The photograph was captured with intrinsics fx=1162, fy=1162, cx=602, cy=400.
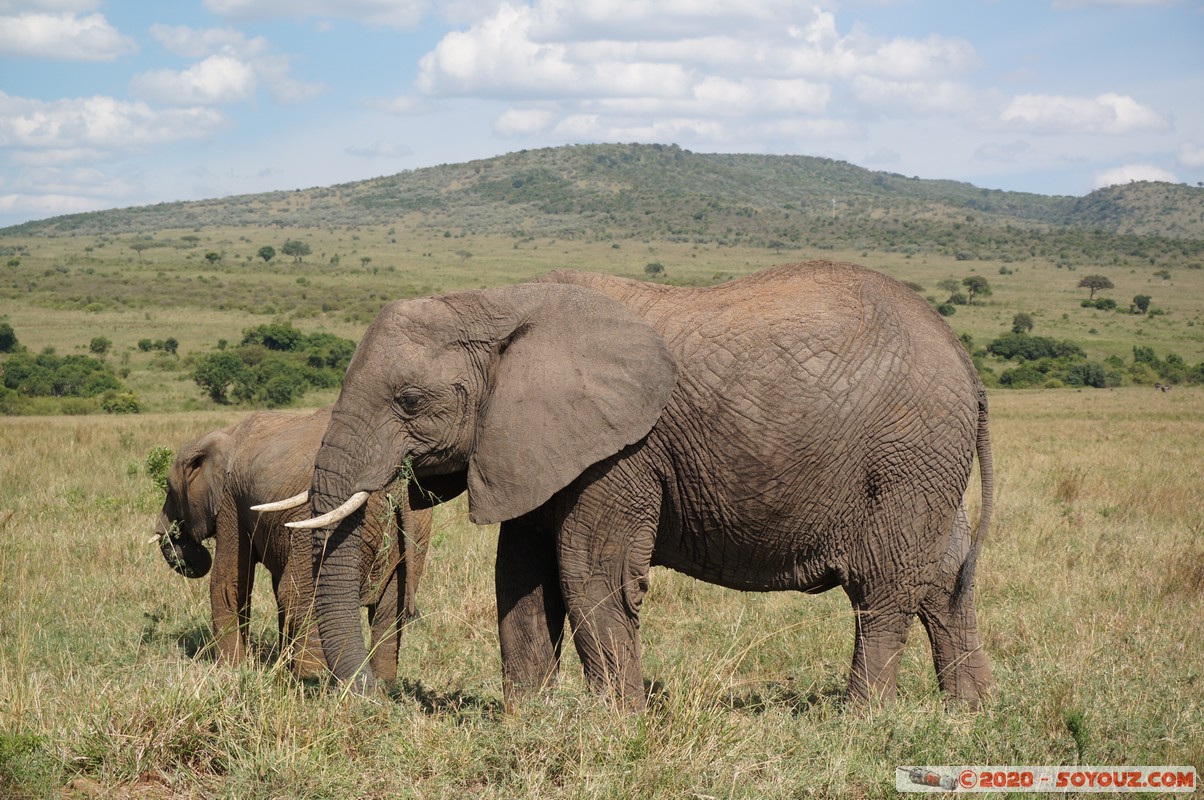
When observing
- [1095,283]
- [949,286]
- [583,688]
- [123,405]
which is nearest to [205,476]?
[583,688]

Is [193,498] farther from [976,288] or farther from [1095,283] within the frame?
[1095,283]

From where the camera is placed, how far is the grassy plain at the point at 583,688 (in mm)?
4508

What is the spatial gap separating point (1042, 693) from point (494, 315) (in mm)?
3358

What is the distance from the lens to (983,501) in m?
5.93

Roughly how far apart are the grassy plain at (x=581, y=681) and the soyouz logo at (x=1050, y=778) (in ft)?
0.53

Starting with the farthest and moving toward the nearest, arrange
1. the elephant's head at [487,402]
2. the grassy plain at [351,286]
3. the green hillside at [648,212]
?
the green hillside at [648,212] < the grassy plain at [351,286] < the elephant's head at [487,402]

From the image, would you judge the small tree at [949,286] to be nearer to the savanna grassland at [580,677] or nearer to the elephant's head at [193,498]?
the savanna grassland at [580,677]

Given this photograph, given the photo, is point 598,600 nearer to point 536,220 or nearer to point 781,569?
point 781,569

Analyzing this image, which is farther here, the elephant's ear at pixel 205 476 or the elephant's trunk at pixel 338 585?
the elephant's ear at pixel 205 476

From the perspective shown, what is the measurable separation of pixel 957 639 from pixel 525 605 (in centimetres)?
228

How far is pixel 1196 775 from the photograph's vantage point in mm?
5070

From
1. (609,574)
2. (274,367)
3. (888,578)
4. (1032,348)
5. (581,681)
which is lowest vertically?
(1032,348)

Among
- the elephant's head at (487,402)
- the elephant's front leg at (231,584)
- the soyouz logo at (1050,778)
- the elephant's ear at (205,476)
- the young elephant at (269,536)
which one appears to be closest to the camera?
the soyouz logo at (1050,778)

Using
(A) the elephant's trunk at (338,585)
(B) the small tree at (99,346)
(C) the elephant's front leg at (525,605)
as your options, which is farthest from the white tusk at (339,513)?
(B) the small tree at (99,346)
